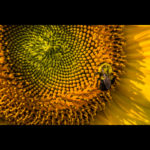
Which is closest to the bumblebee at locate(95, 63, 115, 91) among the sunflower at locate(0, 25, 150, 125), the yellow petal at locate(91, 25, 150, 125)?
the sunflower at locate(0, 25, 150, 125)

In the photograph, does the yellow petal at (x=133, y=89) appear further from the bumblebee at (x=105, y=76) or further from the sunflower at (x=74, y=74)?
the bumblebee at (x=105, y=76)

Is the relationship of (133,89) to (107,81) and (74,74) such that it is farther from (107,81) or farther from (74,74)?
(74,74)

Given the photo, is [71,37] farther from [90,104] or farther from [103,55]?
[90,104]

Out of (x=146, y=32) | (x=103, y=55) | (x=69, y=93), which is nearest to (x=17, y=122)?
(x=69, y=93)

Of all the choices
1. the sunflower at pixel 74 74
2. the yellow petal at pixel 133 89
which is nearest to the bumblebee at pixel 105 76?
the sunflower at pixel 74 74

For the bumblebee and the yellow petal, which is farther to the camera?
the yellow petal

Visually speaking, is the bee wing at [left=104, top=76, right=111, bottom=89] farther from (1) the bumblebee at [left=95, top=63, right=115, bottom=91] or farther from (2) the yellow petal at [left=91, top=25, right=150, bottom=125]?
(2) the yellow petal at [left=91, top=25, right=150, bottom=125]
